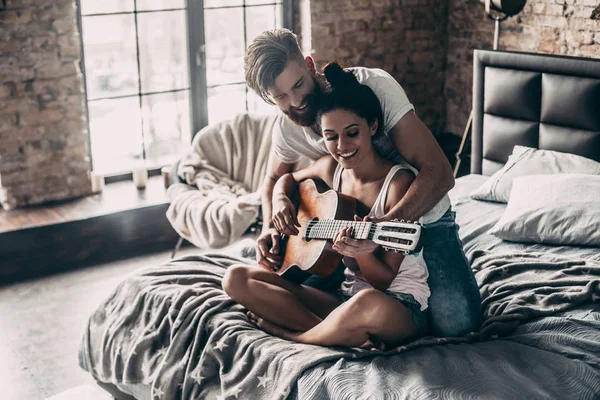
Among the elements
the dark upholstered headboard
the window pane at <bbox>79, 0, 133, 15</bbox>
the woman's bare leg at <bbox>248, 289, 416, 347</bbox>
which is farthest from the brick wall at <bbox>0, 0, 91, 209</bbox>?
the woman's bare leg at <bbox>248, 289, 416, 347</bbox>

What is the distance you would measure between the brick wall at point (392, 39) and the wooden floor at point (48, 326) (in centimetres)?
184

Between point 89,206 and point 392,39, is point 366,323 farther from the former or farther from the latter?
point 392,39

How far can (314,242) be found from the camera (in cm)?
273

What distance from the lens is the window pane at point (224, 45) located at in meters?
5.69

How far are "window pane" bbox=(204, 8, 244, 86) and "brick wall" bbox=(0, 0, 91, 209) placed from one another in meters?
0.99

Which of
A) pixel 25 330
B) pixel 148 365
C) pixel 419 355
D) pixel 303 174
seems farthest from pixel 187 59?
pixel 419 355

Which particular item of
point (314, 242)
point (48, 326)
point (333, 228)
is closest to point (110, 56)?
point (48, 326)

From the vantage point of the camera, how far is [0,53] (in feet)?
15.7

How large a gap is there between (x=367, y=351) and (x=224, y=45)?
371 centimetres

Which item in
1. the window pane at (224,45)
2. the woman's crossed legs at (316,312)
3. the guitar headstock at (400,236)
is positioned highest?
the window pane at (224,45)

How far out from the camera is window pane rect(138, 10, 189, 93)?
216 inches

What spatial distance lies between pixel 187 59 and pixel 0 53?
1.30m

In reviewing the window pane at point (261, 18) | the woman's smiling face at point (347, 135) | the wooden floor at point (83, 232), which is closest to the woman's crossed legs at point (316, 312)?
the woman's smiling face at point (347, 135)

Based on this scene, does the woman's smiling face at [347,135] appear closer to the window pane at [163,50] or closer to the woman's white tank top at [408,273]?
the woman's white tank top at [408,273]
